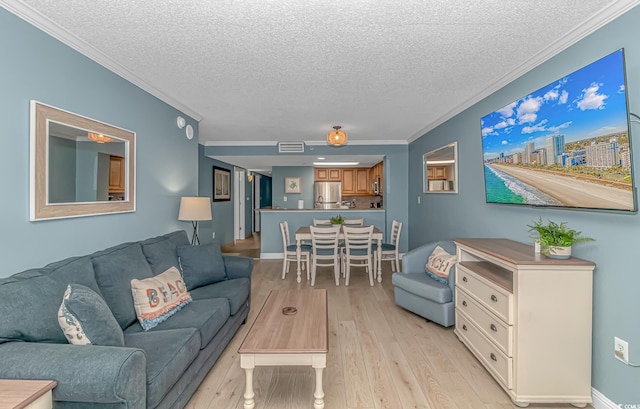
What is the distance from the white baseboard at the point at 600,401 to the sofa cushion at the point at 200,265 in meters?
3.07

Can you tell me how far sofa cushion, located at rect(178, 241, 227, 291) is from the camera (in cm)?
295

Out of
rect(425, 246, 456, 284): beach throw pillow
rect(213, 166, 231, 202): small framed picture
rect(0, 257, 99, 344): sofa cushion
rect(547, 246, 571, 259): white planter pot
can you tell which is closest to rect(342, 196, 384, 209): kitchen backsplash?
rect(213, 166, 231, 202): small framed picture

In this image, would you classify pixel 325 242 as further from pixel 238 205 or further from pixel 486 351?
pixel 238 205

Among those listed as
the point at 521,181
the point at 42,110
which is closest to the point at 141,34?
the point at 42,110

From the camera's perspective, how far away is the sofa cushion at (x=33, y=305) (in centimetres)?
141

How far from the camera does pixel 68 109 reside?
2148 millimetres

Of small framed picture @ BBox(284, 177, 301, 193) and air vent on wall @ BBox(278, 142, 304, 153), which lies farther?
small framed picture @ BBox(284, 177, 301, 193)

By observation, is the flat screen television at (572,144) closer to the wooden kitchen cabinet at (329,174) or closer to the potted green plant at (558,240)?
the potted green plant at (558,240)

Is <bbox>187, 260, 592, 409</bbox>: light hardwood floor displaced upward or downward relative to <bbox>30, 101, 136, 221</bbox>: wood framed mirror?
downward

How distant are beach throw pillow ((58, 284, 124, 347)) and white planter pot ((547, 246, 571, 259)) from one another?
2.67 metres

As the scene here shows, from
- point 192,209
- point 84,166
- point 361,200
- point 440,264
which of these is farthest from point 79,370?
point 361,200

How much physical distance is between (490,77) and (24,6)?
3.54 meters

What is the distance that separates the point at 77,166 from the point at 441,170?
4202 millimetres

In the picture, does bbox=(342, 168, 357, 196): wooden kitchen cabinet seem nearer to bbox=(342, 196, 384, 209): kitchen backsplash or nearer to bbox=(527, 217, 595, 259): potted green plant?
bbox=(342, 196, 384, 209): kitchen backsplash
